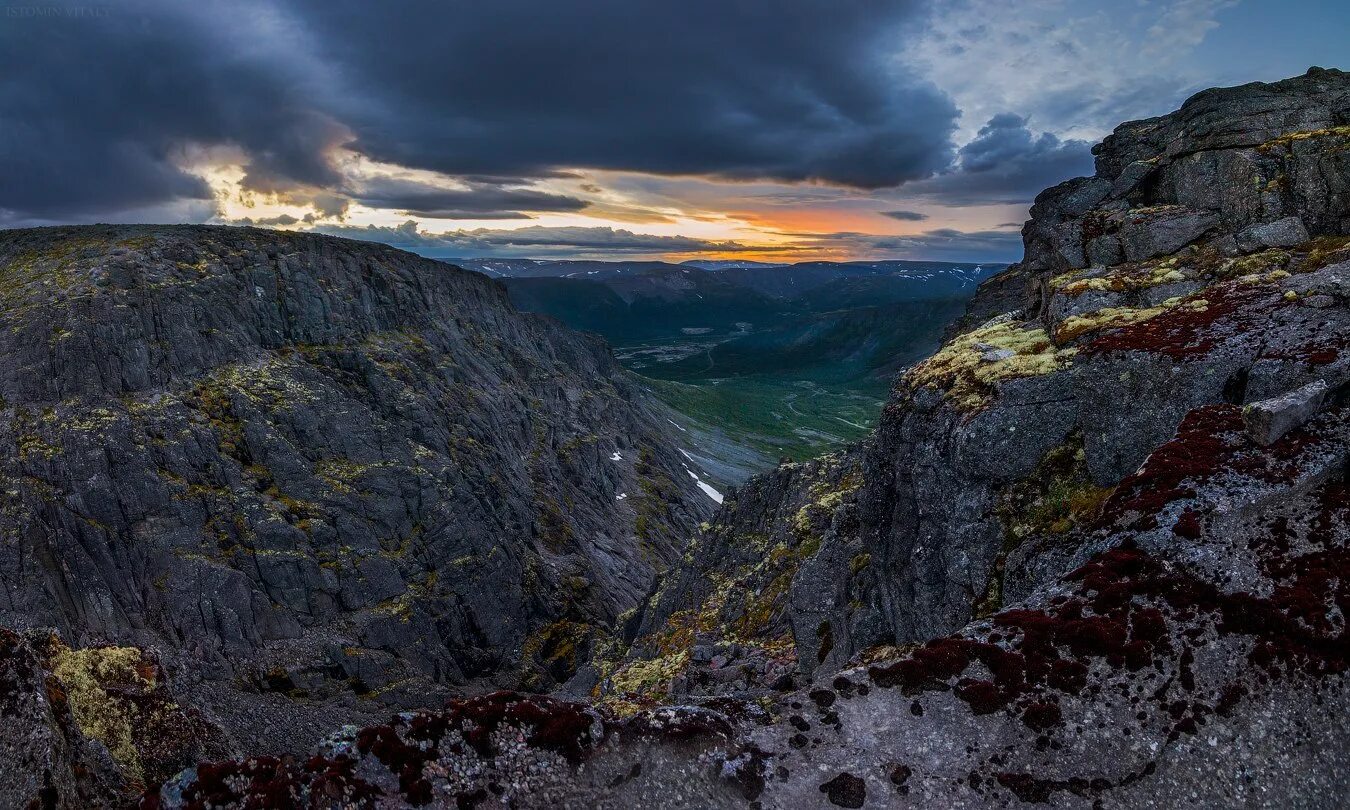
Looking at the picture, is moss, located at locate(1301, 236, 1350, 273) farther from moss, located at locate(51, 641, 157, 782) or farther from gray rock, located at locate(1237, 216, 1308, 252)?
moss, located at locate(51, 641, 157, 782)

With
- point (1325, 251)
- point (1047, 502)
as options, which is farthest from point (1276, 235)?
point (1047, 502)

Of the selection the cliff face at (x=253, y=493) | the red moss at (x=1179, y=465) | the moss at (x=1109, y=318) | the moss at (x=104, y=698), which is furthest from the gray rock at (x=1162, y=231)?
the cliff face at (x=253, y=493)

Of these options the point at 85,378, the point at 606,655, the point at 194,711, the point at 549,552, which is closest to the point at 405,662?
the point at 606,655

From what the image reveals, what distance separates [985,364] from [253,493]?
116m

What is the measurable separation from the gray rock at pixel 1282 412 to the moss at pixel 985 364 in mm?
8721

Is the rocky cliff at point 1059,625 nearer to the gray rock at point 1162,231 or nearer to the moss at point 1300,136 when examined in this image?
the gray rock at point 1162,231

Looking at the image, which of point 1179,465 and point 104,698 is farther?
point 104,698

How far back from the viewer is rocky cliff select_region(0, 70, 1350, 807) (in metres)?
19.6

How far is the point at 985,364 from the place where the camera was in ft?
121

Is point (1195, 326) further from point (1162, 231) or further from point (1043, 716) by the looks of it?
point (1043, 716)

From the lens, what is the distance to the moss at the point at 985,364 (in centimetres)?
3419

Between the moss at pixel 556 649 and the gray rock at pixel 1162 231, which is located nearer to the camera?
the gray rock at pixel 1162 231

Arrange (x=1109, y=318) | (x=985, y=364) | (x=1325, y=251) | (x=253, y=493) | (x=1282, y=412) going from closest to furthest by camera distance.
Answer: (x=1282, y=412)
(x=1109, y=318)
(x=1325, y=251)
(x=985, y=364)
(x=253, y=493)

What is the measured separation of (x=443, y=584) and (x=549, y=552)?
35499 millimetres
